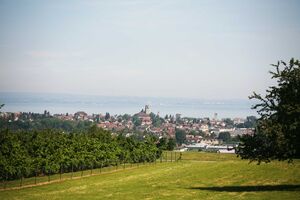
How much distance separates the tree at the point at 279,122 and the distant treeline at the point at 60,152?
1672 inches

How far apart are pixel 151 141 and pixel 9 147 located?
48270 mm

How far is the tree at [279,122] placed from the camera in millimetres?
32750

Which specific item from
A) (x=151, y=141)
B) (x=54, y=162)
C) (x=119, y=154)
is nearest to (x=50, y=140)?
(x=54, y=162)

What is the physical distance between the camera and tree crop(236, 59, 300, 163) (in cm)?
3275

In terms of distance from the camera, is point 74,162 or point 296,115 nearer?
point 296,115

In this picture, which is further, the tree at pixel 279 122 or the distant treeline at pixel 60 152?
the distant treeline at pixel 60 152

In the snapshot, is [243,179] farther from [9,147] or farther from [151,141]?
[151,141]

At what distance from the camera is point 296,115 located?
3253 cm

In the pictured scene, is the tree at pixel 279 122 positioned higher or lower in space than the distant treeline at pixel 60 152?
higher

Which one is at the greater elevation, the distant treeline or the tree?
the tree

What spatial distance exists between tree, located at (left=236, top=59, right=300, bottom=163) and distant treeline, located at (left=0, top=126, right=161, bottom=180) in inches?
1672

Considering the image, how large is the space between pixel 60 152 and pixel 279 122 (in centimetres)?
5383

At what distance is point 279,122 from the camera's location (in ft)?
112

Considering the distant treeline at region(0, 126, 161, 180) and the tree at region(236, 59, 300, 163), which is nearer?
the tree at region(236, 59, 300, 163)
